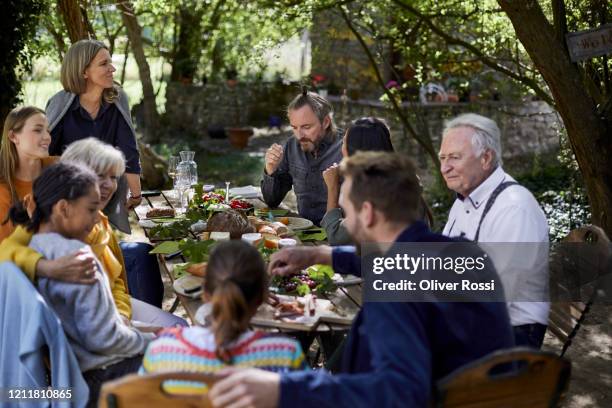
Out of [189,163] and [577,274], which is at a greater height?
[189,163]

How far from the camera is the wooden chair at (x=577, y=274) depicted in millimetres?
3311

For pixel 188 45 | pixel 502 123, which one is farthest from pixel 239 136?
pixel 502 123

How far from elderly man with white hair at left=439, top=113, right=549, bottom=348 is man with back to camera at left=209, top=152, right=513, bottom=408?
0.74 meters

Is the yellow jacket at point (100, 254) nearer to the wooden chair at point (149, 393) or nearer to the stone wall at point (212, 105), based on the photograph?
the wooden chair at point (149, 393)

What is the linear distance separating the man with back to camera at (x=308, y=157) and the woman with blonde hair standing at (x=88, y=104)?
32.0 inches

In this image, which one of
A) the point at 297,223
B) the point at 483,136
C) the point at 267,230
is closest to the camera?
the point at 483,136

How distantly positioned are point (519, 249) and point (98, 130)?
2.74m

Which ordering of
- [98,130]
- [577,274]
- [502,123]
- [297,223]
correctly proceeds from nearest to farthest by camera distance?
[297,223] → [577,274] → [98,130] → [502,123]

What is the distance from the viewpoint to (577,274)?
4.15 meters

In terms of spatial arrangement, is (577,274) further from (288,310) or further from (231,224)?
(288,310)

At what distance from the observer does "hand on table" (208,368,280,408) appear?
172 cm

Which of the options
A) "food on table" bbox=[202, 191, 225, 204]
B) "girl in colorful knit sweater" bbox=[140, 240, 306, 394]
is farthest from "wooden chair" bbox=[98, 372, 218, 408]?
"food on table" bbox=[202, 191, 225, 204]

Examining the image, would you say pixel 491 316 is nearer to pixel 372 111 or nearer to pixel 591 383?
pixel 591 383

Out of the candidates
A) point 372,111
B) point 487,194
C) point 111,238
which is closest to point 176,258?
point 111,238
